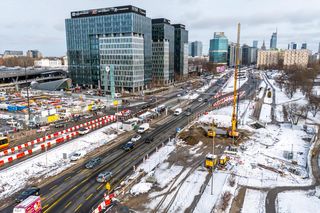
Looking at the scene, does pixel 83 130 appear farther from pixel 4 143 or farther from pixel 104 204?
pixel 104 204

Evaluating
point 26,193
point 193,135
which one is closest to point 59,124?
point 26,193

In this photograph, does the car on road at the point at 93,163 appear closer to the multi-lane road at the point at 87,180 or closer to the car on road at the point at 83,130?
the multi-lane road at the point at 87,180

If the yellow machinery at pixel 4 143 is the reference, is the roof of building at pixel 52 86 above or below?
above

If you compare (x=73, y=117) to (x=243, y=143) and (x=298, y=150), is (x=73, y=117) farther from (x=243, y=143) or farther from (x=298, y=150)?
(x=298, y=150)

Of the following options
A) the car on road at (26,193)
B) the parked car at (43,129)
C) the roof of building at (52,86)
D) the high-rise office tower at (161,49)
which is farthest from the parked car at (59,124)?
the high-rise office tower at (161,49)

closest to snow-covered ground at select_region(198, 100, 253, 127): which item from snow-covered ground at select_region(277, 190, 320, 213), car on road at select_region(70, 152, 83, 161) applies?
snow-covered ground at select_region(277, 190, 320, 213)
